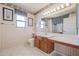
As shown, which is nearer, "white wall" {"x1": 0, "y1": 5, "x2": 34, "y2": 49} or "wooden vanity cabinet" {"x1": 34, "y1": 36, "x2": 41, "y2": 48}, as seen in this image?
"white wall" {"x1": 0, "y1": 5, "x2": 34, "y2": 49}

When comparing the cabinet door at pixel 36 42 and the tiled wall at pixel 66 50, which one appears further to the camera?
the cabinet door at pixel 36 42

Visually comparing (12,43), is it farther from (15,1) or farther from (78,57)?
(78,57)

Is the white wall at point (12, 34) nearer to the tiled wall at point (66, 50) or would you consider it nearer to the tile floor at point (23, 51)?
the tile floor at point (23, 51)

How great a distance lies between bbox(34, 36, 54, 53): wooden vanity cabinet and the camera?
51.7 inches

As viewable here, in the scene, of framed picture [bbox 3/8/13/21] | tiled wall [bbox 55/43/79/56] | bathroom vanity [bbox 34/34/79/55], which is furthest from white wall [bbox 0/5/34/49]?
tiled wall [bbox 55/43/79/56]

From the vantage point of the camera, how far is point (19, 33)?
1.35m

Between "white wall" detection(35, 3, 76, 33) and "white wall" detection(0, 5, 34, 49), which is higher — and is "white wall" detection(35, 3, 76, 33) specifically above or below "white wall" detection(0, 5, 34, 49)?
above

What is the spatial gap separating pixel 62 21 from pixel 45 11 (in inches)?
11.9

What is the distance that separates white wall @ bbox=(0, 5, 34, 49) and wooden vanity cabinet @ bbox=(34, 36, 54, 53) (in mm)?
142

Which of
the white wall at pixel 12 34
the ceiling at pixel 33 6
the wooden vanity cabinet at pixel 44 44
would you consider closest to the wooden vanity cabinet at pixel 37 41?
the wooden vanity cabinet at pixel 44 44

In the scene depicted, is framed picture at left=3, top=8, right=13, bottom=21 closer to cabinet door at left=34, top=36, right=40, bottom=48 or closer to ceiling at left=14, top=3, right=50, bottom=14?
ceiling at left=14, top=3, right=50, bottom=14

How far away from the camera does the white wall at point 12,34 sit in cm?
127

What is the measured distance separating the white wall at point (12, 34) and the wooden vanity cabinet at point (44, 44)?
14cm

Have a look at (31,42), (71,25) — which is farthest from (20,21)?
(71,25)
